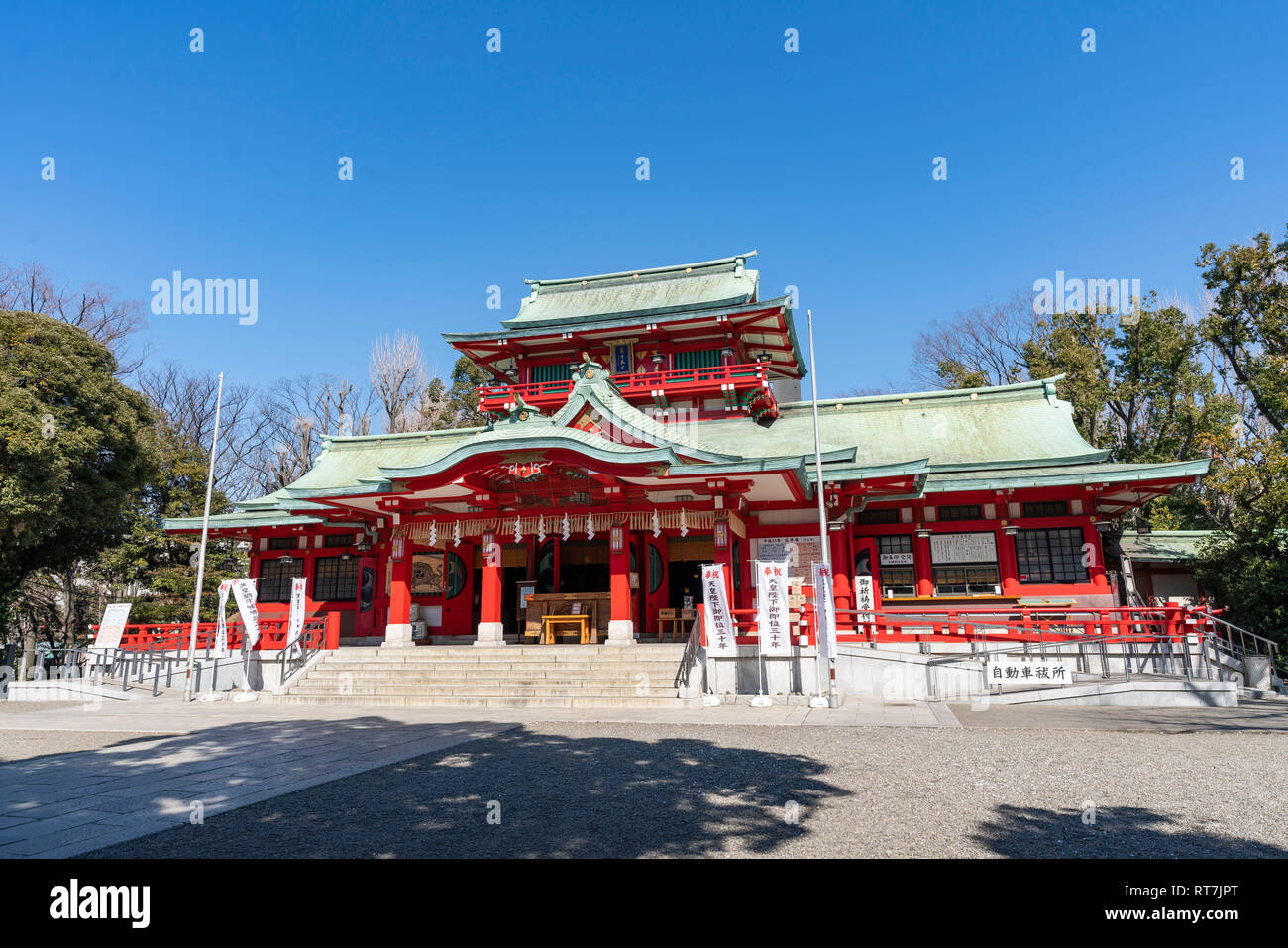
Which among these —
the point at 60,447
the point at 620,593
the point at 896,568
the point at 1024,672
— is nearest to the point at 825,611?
the point at 1024,672

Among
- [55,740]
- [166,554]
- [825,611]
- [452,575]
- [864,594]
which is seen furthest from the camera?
[166,554]

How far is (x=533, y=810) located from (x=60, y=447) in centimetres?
2159

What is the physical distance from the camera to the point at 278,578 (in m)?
24.6

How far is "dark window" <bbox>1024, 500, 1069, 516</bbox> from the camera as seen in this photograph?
19.8 metres

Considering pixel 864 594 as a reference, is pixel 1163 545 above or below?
above

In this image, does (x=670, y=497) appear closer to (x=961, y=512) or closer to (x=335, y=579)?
(x=961, y=512)

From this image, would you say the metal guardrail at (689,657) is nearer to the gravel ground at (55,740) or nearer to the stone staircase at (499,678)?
the stone staircase at (499,678)

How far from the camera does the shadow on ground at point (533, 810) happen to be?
535cm

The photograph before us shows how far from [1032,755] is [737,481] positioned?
9.91m

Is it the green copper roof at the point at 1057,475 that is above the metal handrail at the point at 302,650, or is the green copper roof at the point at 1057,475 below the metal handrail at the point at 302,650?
above

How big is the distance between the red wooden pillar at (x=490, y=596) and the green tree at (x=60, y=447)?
12.6m

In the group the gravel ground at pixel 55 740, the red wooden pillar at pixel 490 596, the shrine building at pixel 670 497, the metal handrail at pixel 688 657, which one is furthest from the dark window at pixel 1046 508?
the gravel ground at pixel 55 740

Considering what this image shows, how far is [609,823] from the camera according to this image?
5973mm
